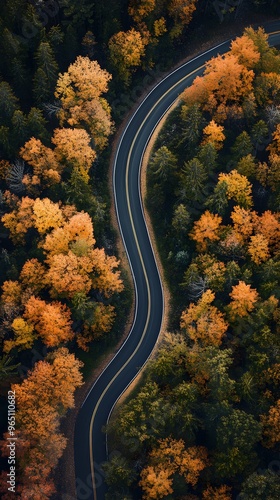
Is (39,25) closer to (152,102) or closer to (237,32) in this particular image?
(152,102)

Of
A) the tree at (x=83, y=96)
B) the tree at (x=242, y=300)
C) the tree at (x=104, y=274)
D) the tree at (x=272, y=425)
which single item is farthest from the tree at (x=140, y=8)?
the tree at (x=272, y=425)

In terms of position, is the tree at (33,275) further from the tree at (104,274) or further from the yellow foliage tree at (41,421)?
the yellow foliage tree at (41,421)

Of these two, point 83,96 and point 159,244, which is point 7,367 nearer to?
point 159,244

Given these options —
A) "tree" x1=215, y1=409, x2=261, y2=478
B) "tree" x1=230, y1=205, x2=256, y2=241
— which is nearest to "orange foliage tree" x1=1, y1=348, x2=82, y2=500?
"tree" x1=215, y1=409, x2=261, y2=478

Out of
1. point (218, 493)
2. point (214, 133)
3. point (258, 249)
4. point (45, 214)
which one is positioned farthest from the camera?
point (214, 133)

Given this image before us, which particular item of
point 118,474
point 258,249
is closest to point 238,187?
point 258,249

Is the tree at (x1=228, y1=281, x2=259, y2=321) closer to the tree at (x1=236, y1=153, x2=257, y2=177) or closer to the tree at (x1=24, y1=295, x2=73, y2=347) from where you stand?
the tree at (x1=236, y1=153, x2=257, y2=177)

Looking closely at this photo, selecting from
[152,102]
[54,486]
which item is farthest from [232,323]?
[152,102]
